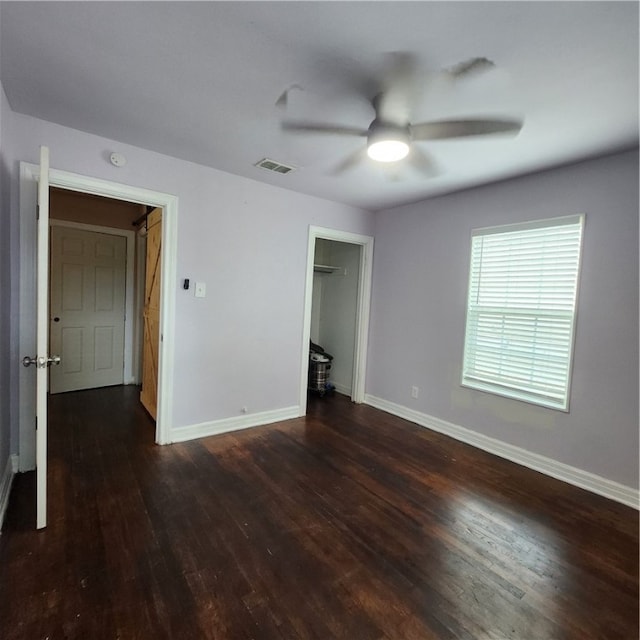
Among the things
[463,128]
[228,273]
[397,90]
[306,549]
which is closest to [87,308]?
[228,273]

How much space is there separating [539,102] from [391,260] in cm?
243

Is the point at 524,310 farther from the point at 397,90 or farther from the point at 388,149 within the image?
the point at 397,90

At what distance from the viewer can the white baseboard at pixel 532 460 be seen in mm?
2523

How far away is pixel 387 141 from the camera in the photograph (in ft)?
6.37

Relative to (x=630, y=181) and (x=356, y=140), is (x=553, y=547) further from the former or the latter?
(x=356, y=140)

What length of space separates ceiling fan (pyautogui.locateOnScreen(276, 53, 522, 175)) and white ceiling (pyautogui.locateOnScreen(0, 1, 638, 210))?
62mm

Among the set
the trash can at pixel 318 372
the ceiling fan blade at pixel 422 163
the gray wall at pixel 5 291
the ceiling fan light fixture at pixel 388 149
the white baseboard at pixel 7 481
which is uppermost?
the ceiling fan blade at pixel 422 163

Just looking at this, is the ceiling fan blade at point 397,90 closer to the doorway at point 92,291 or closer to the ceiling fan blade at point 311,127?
the ceiling fan blade at point 311,127

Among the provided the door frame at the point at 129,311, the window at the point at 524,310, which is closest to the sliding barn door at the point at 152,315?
the door frame at the point at 129,311

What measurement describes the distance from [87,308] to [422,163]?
441 cm

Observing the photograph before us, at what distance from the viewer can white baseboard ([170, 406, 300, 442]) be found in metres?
3.20

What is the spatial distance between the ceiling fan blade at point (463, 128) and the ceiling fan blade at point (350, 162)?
0.48 m

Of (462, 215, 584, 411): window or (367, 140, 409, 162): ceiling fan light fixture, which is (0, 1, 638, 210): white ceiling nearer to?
(367, 140, 409, 162): ceiling fan light fixture

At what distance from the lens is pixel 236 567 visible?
175cm
